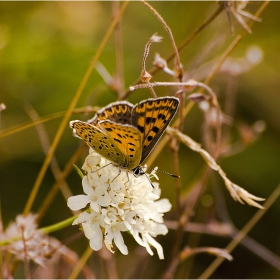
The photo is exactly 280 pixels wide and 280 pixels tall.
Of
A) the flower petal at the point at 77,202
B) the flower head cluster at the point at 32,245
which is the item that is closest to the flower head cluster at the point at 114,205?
the flower petal at the point at 77,202

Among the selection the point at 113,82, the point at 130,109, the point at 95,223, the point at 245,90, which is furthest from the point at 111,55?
the point at 95,223

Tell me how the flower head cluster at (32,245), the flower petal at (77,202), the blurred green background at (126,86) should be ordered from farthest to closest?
the blurred green background at (126,86) → the flower head cluster at (32,245) → the flower petal at (77,202)

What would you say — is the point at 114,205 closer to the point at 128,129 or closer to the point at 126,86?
the point at 128,129

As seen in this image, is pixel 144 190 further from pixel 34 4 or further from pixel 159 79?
pixel 34 4

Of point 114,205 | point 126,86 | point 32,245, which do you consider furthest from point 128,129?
point 126,86

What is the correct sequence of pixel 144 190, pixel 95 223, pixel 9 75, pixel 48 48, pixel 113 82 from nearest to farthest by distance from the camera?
pixel 95 223 < pixel 144 190 < pixel 113 82 < pixel 9 75 < pixel 48 48

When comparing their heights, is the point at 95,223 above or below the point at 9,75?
below

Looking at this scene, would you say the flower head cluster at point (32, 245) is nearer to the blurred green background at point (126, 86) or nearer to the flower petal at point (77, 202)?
the flower petal at point (77, 202)
